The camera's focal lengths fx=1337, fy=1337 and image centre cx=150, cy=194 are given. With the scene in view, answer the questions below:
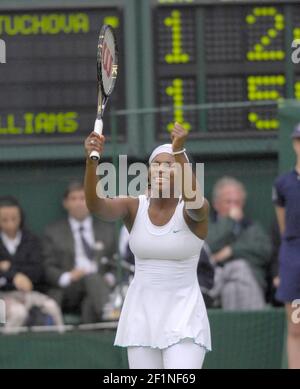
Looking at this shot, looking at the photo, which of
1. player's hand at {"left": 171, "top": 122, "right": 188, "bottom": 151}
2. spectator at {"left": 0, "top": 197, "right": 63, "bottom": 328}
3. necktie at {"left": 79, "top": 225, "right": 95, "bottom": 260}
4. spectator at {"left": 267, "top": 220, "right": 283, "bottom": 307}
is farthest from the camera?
necktie at {"left": 79, "top": 225, "right": 95, "bottom": 260}

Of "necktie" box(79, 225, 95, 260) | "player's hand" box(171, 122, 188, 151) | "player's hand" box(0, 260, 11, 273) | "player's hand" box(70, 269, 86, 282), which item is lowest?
"player's hand" box(70, 269, 86, 282)

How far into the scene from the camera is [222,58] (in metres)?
10.3

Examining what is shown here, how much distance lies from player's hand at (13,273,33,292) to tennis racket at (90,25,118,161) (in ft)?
9.41

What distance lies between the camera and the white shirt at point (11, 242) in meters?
10.2

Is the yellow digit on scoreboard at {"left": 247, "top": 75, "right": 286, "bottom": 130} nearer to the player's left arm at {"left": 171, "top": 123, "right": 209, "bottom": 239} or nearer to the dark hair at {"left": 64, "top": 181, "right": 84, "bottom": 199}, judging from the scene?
the dark hair at {"left": 64, "top": 181, "right": 84, "bottom": 199}

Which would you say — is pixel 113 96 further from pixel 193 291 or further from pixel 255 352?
pixel 193 291

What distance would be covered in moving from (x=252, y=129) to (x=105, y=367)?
6.96 ft

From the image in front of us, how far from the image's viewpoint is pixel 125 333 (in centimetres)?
718

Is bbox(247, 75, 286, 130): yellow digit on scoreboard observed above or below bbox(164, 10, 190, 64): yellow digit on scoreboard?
below

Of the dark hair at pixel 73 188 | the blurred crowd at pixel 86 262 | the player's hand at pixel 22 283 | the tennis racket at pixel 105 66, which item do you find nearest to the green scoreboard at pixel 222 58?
the blurred crowd at pixel 86 262

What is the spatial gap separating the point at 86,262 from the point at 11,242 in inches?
23.3

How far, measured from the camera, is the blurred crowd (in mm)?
9695

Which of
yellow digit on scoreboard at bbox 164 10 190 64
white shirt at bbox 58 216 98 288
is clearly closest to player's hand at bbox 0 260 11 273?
white shirt at bbox 58 216 98 288

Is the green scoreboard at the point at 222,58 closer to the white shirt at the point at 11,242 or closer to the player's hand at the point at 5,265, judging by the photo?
the white shirt at the point at 11,242
